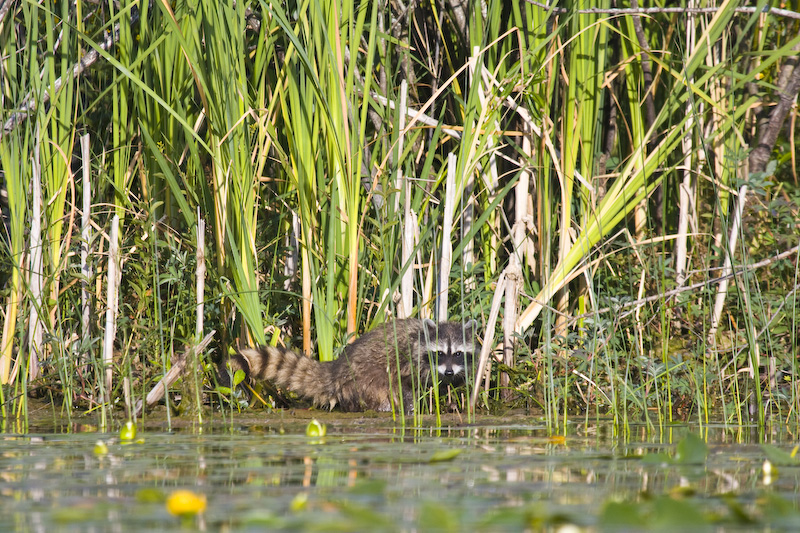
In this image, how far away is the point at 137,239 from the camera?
536 centimetres

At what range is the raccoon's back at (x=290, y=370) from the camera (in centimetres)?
491

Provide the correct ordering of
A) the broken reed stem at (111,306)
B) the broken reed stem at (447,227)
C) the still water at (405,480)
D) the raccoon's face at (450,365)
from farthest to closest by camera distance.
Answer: the raccoon's face at (450,365) → the broken reed stem at (447,227) → the broken reed stem at (111,306) → the still water at (405,480)

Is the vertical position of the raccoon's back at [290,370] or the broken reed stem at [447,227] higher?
the broken reed stem at [447,227]

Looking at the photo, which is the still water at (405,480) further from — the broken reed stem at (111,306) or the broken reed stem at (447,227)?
the broken reed stem at (447,227)

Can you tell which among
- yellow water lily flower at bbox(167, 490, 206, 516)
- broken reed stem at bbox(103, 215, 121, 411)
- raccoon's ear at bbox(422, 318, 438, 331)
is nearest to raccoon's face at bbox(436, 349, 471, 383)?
raccoon's ear at bbox(422, 318, 438, 331)

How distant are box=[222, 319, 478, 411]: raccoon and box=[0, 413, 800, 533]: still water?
886 millimetres

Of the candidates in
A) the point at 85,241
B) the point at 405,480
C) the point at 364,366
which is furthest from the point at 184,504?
the point at 85,241

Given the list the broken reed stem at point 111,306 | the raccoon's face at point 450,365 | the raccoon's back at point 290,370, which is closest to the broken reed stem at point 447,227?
the raccoon's face at point 450,365

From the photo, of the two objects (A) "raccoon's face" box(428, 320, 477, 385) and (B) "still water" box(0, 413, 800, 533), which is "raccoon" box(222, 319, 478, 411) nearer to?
(A) "raccoon's face" box(428, 320, 477, 385)

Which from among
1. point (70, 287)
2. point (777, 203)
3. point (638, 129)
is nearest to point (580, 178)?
point (638, 129)

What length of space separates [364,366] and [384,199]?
94 cm

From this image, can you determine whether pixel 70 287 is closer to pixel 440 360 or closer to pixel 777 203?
pixel 440 360

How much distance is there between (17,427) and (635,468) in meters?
2.89

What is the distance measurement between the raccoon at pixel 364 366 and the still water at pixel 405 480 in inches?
34.9
